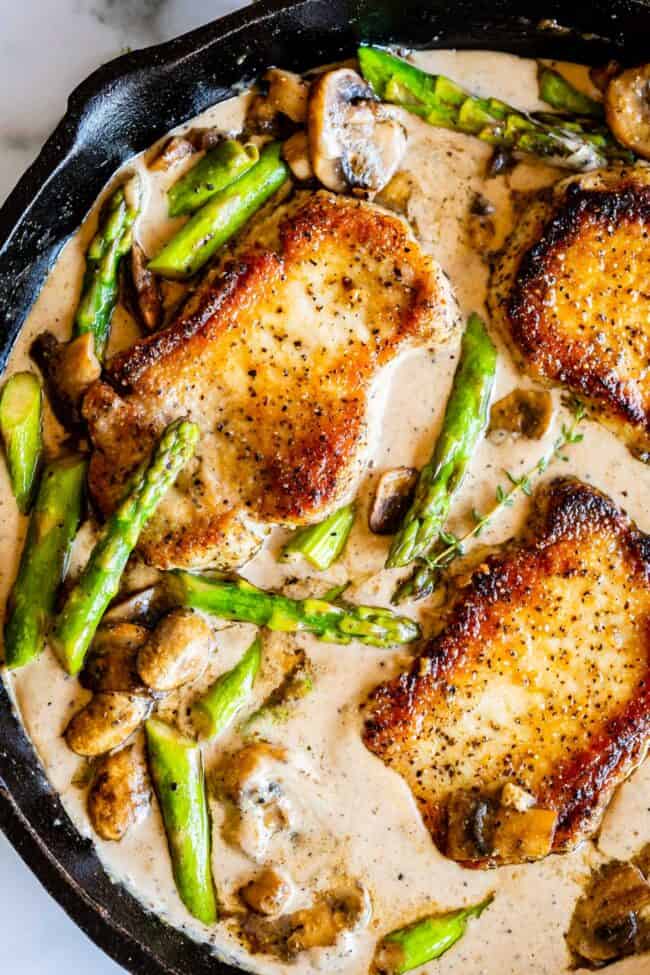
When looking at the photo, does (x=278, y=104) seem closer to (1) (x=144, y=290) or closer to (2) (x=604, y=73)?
(1) (x=144, y=290)

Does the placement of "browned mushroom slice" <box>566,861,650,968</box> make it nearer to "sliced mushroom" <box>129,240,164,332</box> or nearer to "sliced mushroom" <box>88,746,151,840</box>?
"sliced mushroom" <box>88,746,151,840</box>

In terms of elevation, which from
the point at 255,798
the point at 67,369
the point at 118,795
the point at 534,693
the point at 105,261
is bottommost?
the point at 534,693

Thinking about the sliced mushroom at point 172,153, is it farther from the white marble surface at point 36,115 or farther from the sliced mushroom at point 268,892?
the sliced mushroom at point 268,892

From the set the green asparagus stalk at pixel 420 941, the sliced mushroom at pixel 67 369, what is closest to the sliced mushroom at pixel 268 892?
the green asparagus stalk at pixel 420 941

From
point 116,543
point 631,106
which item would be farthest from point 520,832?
point 631,106

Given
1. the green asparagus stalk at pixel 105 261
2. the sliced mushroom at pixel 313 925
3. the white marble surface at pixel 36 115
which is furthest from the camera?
the white marble surface at pixel 36 115

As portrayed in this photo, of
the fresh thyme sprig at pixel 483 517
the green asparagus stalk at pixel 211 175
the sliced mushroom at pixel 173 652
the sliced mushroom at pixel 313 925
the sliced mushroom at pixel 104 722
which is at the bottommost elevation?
the sliced mushroom at pixel 313 925

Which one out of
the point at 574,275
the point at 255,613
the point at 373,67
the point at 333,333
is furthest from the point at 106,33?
the point at 255,613
